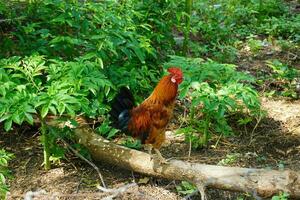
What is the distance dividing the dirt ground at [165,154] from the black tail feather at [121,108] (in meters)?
0.44

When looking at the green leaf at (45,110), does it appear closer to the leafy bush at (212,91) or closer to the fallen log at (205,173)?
the fallen log at (205,173)

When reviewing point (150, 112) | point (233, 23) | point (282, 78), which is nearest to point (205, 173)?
point (150, 112)

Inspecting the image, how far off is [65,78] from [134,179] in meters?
1.17

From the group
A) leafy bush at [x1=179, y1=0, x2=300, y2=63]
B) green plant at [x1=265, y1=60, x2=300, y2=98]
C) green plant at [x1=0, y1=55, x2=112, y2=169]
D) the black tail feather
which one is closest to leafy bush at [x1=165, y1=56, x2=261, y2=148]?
the black tail feather

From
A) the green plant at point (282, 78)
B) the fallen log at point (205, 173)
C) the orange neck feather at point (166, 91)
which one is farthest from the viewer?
the green plant at point (282, 78)

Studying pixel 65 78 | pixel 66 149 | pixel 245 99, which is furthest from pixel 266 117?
pixel 65 78

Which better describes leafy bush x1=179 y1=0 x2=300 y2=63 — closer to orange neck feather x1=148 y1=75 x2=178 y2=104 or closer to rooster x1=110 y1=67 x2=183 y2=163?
rooster x1=110 y1=67 x2=183 y2=163

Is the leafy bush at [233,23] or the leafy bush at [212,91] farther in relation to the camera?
the leafy bush at [233,23]

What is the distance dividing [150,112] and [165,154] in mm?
761

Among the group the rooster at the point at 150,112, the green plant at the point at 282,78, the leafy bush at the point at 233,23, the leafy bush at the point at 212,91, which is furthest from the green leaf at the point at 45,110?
the leafy bush at the point at 233,23

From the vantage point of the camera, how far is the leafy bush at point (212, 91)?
367 cm

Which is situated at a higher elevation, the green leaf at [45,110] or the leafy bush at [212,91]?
the green leaf at [45,110]

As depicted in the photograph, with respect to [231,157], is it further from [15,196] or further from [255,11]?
[255,11]

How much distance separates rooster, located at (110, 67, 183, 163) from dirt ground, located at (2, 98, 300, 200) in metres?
0.38
